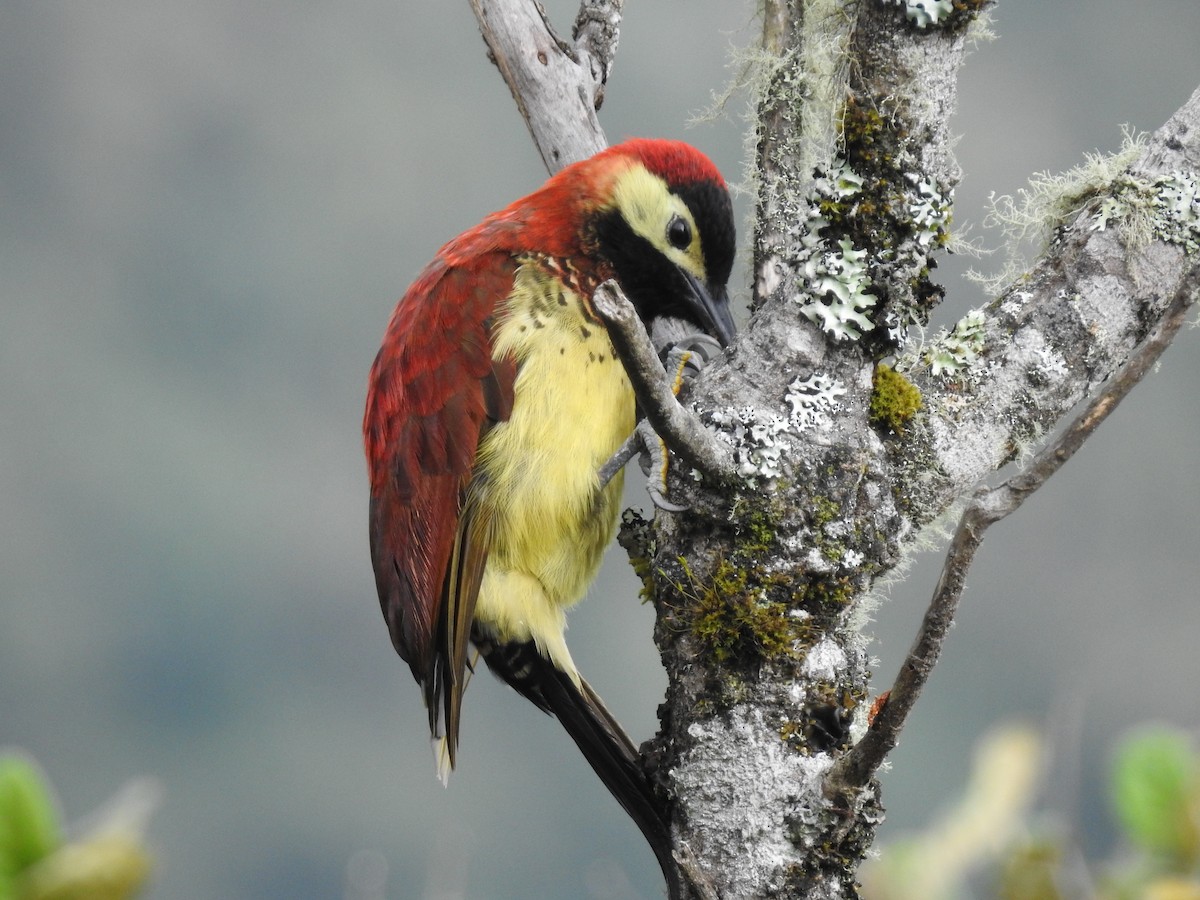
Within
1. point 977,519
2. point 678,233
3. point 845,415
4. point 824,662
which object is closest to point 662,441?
point 845,415

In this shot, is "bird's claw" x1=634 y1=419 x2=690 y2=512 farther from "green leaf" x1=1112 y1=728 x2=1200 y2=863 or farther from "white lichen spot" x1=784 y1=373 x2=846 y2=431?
"green leaf" x1=1112 y1=728 x2=1200 y2=863

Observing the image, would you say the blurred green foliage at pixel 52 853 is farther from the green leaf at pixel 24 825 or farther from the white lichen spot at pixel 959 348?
the white lichen spot at pixel 959 348

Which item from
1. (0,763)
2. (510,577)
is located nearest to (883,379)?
(510,577)

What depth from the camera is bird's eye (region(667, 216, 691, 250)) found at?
211 cm

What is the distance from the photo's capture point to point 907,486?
5.10ft

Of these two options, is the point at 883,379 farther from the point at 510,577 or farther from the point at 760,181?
the point at 510,577

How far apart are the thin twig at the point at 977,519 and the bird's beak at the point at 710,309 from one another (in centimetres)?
93

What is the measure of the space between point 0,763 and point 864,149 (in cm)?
131

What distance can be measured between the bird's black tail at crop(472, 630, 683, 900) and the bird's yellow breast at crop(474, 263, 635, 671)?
38 millimetres

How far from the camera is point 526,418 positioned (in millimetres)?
1945

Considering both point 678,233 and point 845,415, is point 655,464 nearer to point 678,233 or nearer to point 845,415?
point 845,415

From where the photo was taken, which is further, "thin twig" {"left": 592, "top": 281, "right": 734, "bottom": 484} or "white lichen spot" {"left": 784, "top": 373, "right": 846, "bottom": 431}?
"white lichen spot" {"left": 784, "top": 373, "right": 846, "bottom": 431}

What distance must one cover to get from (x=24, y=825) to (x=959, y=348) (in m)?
1.36

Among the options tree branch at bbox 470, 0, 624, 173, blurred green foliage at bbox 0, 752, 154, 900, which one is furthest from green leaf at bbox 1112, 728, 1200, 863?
tree branch at bbox 470, 0, 624, 173
